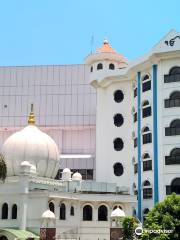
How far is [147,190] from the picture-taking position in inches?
1734

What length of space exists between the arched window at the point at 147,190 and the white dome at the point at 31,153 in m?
7.76

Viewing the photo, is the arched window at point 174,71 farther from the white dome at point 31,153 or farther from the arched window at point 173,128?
the white dome at point 31,153

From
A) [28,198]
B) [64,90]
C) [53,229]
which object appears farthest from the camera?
[64,90]

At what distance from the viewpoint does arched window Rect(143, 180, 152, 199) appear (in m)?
43.7

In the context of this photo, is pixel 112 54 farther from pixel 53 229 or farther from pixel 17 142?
pixel 53 229

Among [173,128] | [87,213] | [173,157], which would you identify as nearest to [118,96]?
[173,128]

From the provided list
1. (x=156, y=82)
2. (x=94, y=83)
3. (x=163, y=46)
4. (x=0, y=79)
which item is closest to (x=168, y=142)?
(x=156, y=82)

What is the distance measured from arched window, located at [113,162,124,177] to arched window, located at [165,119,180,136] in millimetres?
6735

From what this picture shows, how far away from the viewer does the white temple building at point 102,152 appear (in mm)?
39469

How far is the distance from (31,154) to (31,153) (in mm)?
85

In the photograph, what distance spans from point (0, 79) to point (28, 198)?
76.8ft

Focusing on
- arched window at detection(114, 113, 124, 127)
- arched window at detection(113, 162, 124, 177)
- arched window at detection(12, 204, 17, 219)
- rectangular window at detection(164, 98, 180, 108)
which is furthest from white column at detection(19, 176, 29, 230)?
rectangular window at detection(164, 98, 180, 108)

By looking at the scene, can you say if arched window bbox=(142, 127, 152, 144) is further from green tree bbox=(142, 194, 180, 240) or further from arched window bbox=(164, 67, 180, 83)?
green tree bbox=(142, 194, 180, 240)

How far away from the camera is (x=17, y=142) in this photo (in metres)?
42.8
